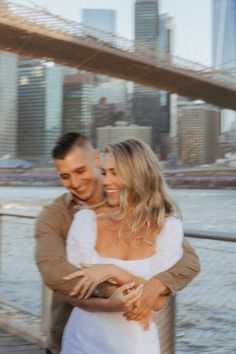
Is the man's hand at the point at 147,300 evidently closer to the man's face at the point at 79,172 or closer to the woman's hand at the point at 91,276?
the woman's hand at the point at 91,276

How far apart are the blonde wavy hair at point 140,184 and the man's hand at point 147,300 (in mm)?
71

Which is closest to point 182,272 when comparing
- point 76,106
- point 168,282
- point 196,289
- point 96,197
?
point 168,282

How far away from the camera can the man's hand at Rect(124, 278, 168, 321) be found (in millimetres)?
769

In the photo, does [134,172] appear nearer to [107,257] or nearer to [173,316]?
[107,257]

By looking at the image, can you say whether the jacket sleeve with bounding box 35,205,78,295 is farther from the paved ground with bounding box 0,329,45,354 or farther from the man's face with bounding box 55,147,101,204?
the paved ground with bounding box 0,329,45,354

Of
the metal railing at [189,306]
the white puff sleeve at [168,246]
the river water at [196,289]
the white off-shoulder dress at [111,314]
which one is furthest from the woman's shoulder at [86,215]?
the metal railing at [189,306]

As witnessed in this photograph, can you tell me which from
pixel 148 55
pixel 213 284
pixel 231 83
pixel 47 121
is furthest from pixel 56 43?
pixel 213 284

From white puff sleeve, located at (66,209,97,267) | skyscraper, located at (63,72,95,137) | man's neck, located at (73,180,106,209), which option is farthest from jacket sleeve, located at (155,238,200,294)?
skyscraper, located at (63,72,95,137)

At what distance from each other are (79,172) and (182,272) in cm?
29

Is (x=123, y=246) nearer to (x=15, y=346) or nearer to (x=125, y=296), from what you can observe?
(x=125, y=296)

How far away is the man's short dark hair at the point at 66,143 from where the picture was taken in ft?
3.28

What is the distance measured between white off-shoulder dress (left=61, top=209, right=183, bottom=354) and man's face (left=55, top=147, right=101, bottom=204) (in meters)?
0.19

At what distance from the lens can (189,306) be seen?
1.55 meters

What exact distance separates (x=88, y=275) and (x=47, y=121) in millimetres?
22062
